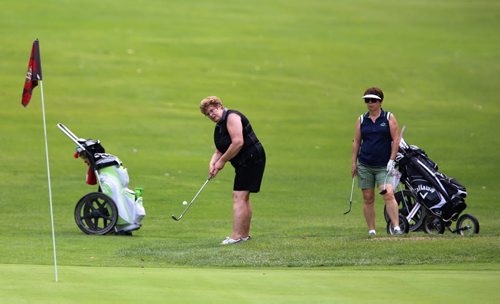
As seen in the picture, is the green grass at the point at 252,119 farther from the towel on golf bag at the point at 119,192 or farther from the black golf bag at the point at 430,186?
the black golf bag at the point at 430,186

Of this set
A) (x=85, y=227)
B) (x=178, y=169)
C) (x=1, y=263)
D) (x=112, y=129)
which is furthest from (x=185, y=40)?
(x=1, y=263)

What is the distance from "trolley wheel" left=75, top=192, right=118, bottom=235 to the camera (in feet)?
49.8

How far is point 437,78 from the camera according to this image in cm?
3475

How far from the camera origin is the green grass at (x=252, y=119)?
12.5 metres

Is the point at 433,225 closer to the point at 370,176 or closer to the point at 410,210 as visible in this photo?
the point at 410,210

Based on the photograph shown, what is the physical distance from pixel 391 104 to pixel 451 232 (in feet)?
53.5

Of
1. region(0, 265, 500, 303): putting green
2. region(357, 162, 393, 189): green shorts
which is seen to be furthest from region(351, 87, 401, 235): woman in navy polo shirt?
region(0, 265, 500, 303): putting green

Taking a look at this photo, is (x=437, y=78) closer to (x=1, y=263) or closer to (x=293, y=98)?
(x=293, y=98)

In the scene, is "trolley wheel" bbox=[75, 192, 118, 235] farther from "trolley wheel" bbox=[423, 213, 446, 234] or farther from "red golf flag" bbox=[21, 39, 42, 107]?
"trolley wheel" bbox=[423, 213, 446, 234]

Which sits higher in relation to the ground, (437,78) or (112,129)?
(437,78)

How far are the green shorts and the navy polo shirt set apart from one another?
0.07 m

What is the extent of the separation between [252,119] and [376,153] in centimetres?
1479

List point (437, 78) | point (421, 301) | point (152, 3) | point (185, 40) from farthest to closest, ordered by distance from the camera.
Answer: point (152, 3) < point (185, 40) < point (437, 78) < point (421, 301)

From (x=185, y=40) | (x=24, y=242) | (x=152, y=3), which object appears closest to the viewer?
(x=24, y=242)
